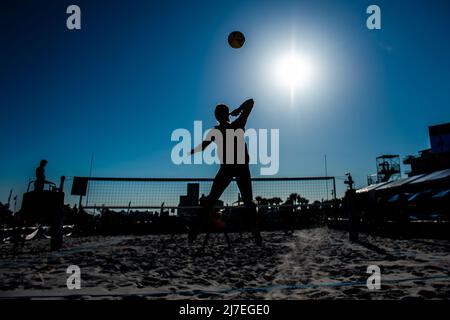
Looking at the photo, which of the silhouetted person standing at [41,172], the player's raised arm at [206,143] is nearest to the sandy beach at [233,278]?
the player's raised arm at [206,143]

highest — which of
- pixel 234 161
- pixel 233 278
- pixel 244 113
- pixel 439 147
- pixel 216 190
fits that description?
pixel 439 147

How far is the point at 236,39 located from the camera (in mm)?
7070

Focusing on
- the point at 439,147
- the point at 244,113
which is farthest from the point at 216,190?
the point at 439,147

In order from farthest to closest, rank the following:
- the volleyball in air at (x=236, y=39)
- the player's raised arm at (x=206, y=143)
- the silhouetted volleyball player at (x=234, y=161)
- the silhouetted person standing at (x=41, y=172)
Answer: the silhouetted person standing at (x=41, y=172), the volleyball in air at (x=236, y=39), the player's raised arm at (x=206, y=143), the silhouetted volleyball player at (x=234, y=161)

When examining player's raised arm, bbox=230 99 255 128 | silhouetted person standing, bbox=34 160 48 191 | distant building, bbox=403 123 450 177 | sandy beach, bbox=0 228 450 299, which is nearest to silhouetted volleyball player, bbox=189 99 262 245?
player's raised arm, bbox=230 99 255 128

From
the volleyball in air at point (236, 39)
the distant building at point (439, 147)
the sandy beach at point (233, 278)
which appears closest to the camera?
the sandy beach at point (233, 278)

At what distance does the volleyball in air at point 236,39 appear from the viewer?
7026mm

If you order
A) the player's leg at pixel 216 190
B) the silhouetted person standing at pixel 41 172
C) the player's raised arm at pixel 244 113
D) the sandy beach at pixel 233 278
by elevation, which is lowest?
the sandy beach at pixel 233 278

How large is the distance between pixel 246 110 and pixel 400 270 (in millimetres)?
2956

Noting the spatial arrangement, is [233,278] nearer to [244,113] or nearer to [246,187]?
[246,187]

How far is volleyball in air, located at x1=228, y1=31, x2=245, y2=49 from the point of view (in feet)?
23.1

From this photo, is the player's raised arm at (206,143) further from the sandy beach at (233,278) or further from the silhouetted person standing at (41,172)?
the silhouetted person standing at (41,172)
